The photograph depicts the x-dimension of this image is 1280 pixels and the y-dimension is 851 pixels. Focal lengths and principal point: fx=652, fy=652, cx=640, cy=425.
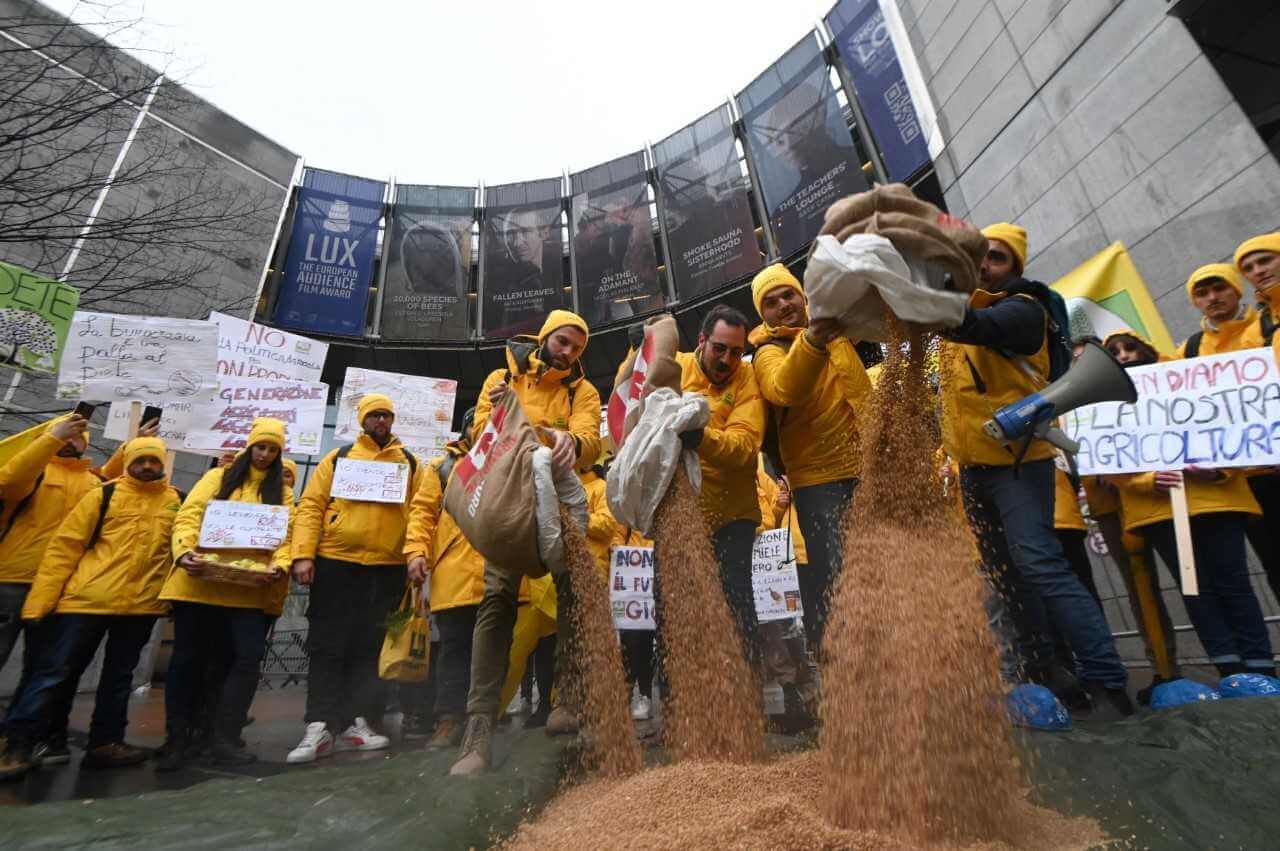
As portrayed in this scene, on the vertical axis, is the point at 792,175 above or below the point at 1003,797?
above

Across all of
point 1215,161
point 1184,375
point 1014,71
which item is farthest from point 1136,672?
point 1014,71

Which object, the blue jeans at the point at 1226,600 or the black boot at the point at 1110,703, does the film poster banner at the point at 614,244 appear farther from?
the black boot at the point at 1110,703

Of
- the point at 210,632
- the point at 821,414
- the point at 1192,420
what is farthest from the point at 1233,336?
the point at 210,632

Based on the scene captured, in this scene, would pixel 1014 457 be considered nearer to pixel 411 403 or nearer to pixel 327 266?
pixel 411 403

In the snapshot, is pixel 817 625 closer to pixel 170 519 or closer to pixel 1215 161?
pixel 170 519

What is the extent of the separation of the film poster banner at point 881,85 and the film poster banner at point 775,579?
810 centimetres

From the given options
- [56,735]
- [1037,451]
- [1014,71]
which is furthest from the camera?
[1014,71]

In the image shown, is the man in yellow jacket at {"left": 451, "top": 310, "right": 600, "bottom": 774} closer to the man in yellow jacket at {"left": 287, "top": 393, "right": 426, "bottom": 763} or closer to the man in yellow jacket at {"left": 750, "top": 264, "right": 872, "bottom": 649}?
the man in yellow jacket at {"left": 750, "top": 264, "right": 872, "bottom": 649}

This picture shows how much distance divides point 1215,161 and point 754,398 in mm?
4176

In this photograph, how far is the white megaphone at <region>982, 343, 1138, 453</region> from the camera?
6.89 feet

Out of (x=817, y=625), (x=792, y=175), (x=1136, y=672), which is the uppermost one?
(x=792, y=175)

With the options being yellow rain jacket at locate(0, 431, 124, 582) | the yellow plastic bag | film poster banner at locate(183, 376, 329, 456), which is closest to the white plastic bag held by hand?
the yellow plastic bag

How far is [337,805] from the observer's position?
6.19 ft

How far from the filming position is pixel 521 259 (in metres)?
15.5
